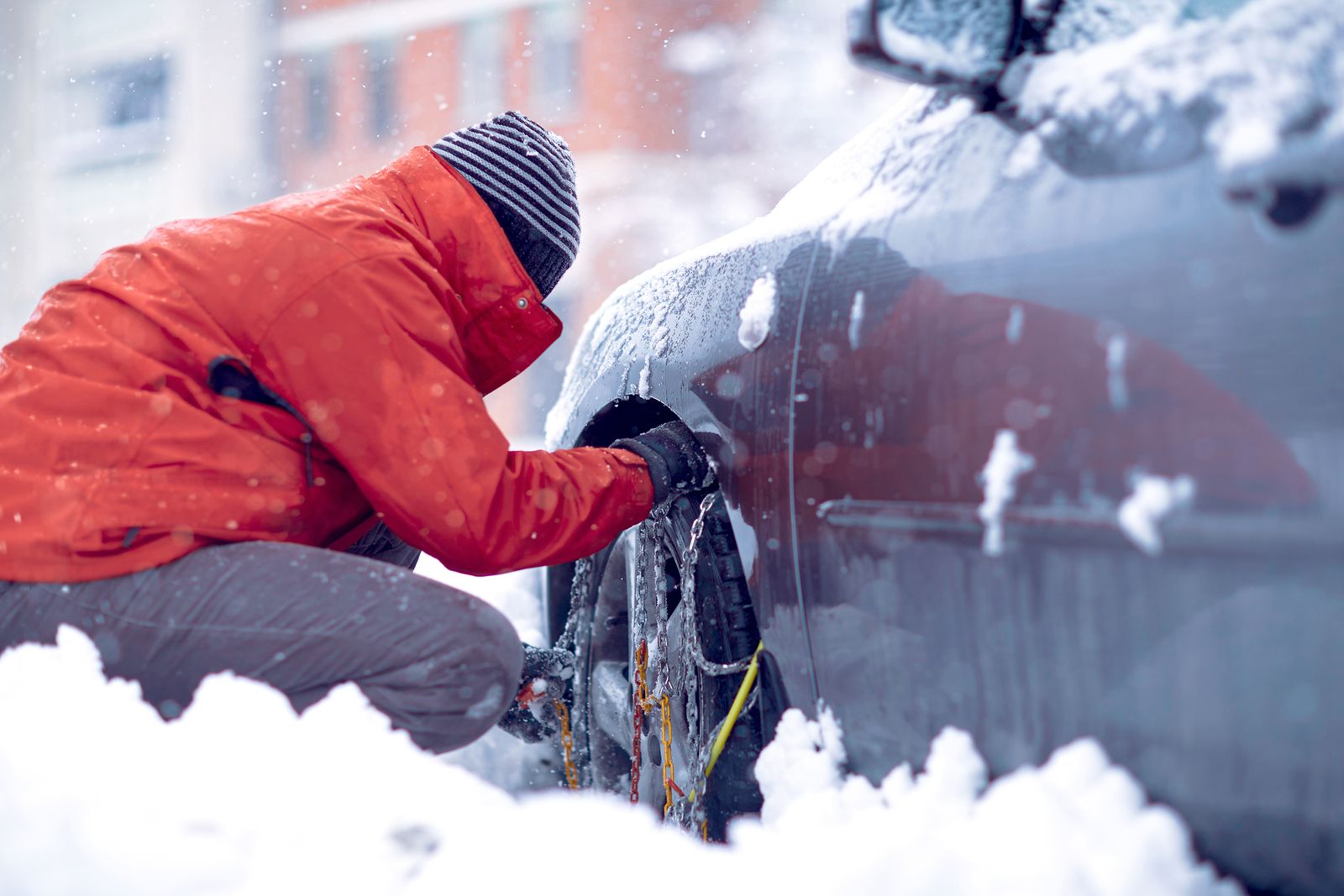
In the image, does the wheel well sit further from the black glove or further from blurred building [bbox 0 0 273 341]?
blurred building [bbox 0 0 273 341]

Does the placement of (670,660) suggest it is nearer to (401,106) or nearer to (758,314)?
(758,314)

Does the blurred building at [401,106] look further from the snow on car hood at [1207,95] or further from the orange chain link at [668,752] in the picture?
the snow on car hood at [1207,95]

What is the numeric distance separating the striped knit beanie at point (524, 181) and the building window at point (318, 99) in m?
15.0

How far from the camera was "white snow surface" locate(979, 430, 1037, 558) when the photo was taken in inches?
44.5

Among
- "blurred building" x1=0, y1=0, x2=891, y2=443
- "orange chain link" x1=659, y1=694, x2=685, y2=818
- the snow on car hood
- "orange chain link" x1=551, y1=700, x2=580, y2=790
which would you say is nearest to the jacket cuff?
"orange chain link" x1=659, y1=694, x2=685, y2=818

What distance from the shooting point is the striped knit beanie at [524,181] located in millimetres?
1906

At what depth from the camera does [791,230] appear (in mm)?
1595

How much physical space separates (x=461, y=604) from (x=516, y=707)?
703 mm

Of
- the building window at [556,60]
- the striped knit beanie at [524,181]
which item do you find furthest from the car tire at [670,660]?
the building window at [556,60]

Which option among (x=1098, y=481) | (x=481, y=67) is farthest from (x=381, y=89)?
(x=1098, y=481)

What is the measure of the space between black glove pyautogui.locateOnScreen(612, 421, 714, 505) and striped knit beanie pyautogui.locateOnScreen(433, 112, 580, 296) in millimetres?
377

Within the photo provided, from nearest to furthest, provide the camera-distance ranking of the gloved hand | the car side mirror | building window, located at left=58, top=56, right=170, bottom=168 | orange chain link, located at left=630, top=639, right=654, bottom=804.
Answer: the car side mirror, orange chain link, located at left=630, top=639, right=654, bottom=804, the gloved hand, building window, located at left=58, top=56, right=170, bottom=168

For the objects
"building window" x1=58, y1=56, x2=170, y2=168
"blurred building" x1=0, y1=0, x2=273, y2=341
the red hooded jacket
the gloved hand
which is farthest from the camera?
"building window" x1=58, y1=56, x2=170, y2=168

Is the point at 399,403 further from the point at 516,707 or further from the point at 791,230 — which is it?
the point at 516,707
